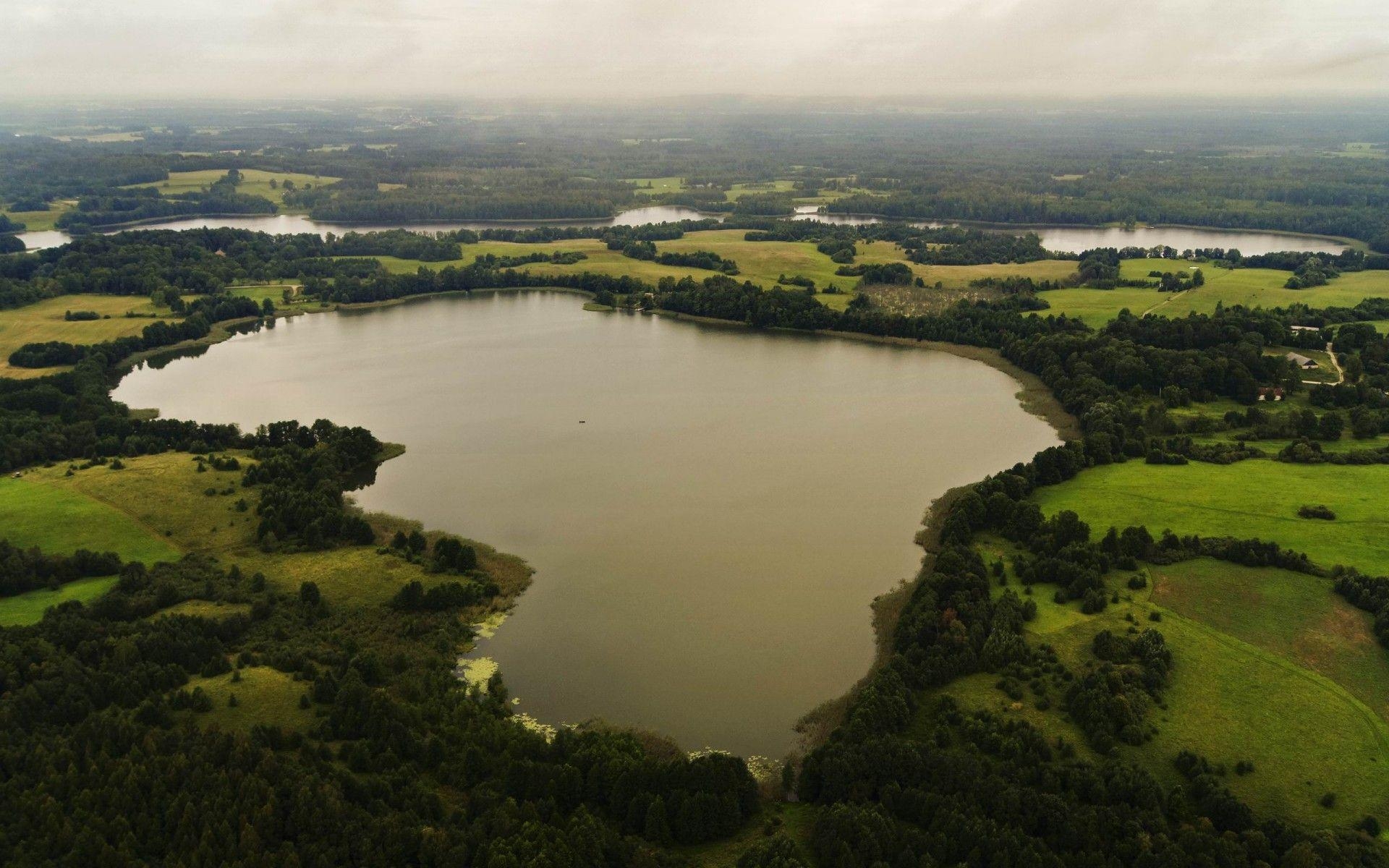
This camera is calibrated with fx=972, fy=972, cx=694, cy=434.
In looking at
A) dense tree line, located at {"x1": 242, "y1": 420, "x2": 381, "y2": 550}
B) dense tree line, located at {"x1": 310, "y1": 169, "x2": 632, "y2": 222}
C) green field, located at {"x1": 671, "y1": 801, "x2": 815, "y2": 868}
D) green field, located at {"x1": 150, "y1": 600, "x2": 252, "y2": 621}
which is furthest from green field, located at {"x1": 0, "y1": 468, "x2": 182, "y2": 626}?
dense tree line, located at {"x1": 310, "y1": 169, "x2": 632, "y2": 222}

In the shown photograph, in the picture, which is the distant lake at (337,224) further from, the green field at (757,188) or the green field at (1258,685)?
the green field at (1258,685)

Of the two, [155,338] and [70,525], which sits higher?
[155,338]

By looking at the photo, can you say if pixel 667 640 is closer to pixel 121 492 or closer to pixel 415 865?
pixel 415 865

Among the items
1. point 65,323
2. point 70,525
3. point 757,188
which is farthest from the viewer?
point 757,188

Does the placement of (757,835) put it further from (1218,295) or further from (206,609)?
(1218,295)

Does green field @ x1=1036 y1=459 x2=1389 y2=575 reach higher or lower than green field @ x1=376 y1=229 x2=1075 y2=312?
lower

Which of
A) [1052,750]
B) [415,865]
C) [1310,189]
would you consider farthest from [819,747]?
[1310,189]

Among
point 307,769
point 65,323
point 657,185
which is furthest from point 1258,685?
point 657,185

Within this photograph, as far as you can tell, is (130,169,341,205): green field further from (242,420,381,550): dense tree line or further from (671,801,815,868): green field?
(671,801,815,868): green field
